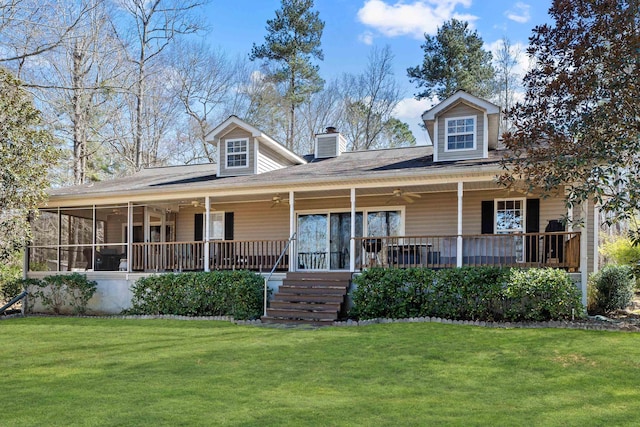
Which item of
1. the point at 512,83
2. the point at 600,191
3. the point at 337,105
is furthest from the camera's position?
the point at 337,105

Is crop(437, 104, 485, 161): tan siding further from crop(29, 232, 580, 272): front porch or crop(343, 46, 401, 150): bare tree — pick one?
crop(343, 46, 401, 150): bare tree

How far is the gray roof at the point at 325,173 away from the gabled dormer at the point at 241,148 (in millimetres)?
584

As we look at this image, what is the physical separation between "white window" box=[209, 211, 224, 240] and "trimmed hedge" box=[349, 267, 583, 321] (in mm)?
6999

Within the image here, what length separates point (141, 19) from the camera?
28.6 m

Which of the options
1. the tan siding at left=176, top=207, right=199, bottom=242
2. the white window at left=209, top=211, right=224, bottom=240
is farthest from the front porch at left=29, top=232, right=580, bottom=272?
the tan siding at left=176, top=207, right=199, bottom=242

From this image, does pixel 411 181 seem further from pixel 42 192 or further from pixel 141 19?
pixel 141 19

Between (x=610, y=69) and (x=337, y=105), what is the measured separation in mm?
26394

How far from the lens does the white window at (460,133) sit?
47.2 ft

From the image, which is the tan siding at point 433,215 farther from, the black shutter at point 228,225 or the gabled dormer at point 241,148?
the black shutter at point 228,225

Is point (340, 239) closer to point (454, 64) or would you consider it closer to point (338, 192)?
point (338, 192)

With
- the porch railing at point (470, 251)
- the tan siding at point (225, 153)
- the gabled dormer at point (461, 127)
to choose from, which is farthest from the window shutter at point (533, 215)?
the tan siding at point (225, 153)

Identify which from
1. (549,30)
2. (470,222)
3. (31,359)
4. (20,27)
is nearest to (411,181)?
(470,222)

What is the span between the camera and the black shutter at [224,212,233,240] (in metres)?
17.7

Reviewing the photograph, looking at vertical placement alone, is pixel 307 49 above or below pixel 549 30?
above
